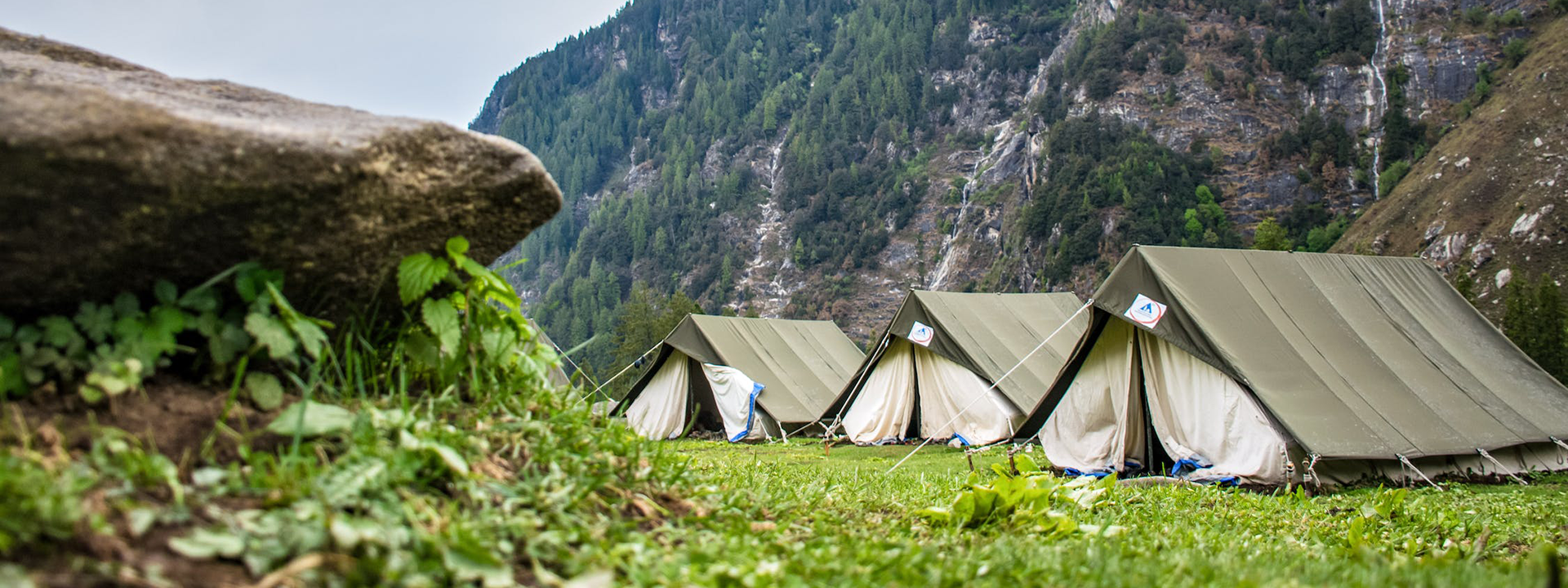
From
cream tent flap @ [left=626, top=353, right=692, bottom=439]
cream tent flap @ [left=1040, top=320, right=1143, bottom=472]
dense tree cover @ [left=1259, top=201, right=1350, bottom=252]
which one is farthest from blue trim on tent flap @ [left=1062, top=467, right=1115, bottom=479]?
dense tree cover @ [left=1259, top=201, right=1350, bottom=252]

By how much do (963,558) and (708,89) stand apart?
462ft

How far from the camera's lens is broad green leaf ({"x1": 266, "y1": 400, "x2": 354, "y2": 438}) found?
2.19 meters

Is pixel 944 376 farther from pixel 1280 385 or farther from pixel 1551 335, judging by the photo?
pixel 1551 335

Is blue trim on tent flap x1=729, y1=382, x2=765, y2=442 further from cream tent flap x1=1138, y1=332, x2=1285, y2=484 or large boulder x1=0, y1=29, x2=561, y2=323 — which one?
large boulder x1=0, y1=29, x2=561, y2=323

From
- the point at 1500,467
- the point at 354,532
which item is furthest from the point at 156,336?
the point at 1500,467

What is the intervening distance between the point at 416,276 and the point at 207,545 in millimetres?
1028

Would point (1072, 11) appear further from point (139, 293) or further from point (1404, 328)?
point (139, 293)

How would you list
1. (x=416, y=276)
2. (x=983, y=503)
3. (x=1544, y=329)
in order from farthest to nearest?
(x=1544, y=329) → (x=983, y=503) → (x=416, y=276)

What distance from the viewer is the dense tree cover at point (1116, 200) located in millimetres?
65500

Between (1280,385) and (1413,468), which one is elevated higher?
(1280,385)

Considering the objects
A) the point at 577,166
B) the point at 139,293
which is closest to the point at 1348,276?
the point at 139,293

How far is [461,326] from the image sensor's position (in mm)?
2891

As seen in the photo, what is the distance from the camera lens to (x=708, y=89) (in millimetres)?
139125

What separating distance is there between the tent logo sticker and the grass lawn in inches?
111
